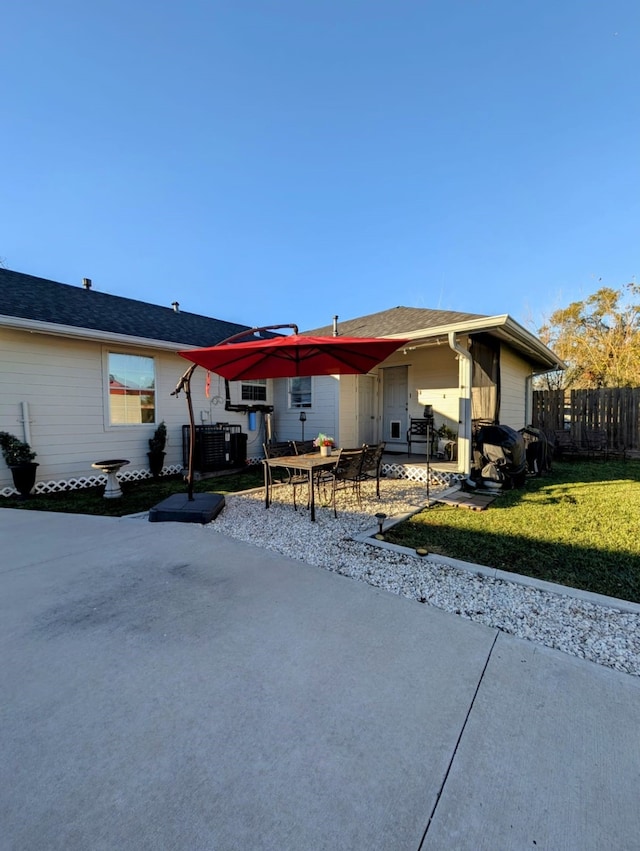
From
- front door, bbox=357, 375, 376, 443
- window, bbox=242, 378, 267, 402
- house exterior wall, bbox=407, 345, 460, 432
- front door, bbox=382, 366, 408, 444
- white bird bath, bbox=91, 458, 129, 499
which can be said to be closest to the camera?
white bird bath, bbox=91, 458, 129, 499

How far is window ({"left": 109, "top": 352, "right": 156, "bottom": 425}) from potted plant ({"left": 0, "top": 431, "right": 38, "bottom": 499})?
1.64m

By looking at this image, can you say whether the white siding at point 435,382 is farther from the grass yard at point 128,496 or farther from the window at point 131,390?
the window at point 131,390

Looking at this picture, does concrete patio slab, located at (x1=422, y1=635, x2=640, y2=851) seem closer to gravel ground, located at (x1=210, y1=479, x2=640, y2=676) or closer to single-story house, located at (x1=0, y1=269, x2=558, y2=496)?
gravel ground, located at (x1=210, y1=479, x2=640, y2=676)

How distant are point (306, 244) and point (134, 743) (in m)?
14.9

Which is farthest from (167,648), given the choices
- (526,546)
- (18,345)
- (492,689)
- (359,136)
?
(359,136)

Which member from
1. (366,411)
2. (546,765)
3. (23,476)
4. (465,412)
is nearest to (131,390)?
(23,476)

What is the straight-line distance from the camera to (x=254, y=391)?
35.2ft

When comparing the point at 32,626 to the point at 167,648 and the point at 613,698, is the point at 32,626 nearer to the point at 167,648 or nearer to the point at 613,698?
the point at 167,648

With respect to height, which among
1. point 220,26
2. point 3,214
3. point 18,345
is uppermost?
point 220,26

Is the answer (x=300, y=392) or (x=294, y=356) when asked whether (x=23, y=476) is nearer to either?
(x=294, y=356)

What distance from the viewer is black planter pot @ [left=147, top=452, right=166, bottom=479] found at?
325 inches

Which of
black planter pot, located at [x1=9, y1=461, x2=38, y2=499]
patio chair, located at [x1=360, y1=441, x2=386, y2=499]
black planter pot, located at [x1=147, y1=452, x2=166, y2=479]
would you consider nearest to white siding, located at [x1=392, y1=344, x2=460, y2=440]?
patio chair, located at [x1=360, y1=441, x2=386, y2=499]

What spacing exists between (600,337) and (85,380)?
2115 centimetres

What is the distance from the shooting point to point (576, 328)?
18.6 metres
